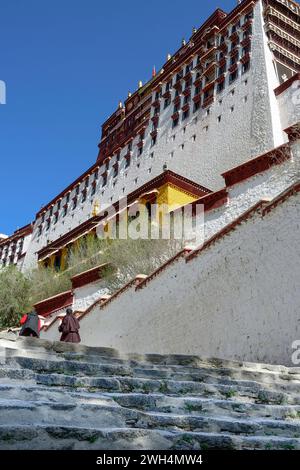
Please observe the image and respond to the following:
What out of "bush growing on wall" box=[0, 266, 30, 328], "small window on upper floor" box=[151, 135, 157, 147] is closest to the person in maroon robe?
"bush growing on wall" box=[0, 266, 30, 328]

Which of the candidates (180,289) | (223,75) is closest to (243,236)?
(180,289)

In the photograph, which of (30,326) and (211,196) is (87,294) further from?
(30,326)

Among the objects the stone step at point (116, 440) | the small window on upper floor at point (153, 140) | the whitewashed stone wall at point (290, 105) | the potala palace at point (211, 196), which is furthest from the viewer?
the small window on upper floor at point (153, 140)

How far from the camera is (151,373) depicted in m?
4.68

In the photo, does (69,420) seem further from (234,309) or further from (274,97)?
(274,97)

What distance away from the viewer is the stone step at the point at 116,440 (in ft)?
8.18

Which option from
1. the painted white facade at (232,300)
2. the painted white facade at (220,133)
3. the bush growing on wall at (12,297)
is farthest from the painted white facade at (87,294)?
the painted white facade at (220,133)

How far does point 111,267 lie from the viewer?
56.7 feet

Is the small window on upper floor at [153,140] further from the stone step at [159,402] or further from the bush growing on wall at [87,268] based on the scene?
the stone step at [159,402]

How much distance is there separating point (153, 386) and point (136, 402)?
575 mm

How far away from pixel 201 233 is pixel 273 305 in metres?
6.99

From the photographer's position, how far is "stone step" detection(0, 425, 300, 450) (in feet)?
8.18

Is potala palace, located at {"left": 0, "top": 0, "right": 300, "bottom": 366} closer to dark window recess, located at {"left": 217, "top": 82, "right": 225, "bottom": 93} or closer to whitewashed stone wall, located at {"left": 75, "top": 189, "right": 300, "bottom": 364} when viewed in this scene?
whitewashed stone wall, located at {"left": 75, "top": 189, "right": 300, "bottom": 364}

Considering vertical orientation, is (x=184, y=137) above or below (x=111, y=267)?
above
